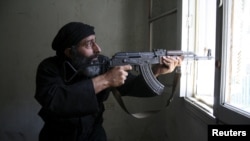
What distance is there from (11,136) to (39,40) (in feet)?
2.56

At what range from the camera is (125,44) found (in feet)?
7.32

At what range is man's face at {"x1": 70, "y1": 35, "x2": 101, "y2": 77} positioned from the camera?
47.3 inches

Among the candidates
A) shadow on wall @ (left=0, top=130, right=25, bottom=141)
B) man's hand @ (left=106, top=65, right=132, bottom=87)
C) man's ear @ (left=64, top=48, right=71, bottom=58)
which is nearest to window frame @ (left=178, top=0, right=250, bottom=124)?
man's hand @ (left=106, top=65, right=132, bottom=87)

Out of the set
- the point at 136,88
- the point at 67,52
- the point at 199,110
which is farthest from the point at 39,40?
the point at 199,110

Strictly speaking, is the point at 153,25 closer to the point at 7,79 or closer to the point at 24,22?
the point at 24,22

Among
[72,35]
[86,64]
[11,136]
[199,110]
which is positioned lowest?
[11,136]

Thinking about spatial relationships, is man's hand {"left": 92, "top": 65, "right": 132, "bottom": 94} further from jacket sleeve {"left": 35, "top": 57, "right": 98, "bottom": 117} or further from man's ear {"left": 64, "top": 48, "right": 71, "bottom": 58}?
man's ear {"left": 64, "top": 48, "right": 71, "bottom": 58}

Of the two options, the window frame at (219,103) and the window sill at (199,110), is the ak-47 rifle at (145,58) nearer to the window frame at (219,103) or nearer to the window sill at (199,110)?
the window frame at (219,103)

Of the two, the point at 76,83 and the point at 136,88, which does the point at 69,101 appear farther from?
the point at 136,88

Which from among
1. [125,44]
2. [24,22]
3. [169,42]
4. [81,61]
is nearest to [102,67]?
[81,61]

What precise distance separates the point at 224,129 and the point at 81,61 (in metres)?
0.64

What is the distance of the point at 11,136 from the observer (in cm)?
221

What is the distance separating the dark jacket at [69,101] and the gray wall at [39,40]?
867mm

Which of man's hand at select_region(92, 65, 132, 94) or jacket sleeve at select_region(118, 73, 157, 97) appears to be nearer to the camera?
man's hand at select_region(92, 65, 132, 94)
